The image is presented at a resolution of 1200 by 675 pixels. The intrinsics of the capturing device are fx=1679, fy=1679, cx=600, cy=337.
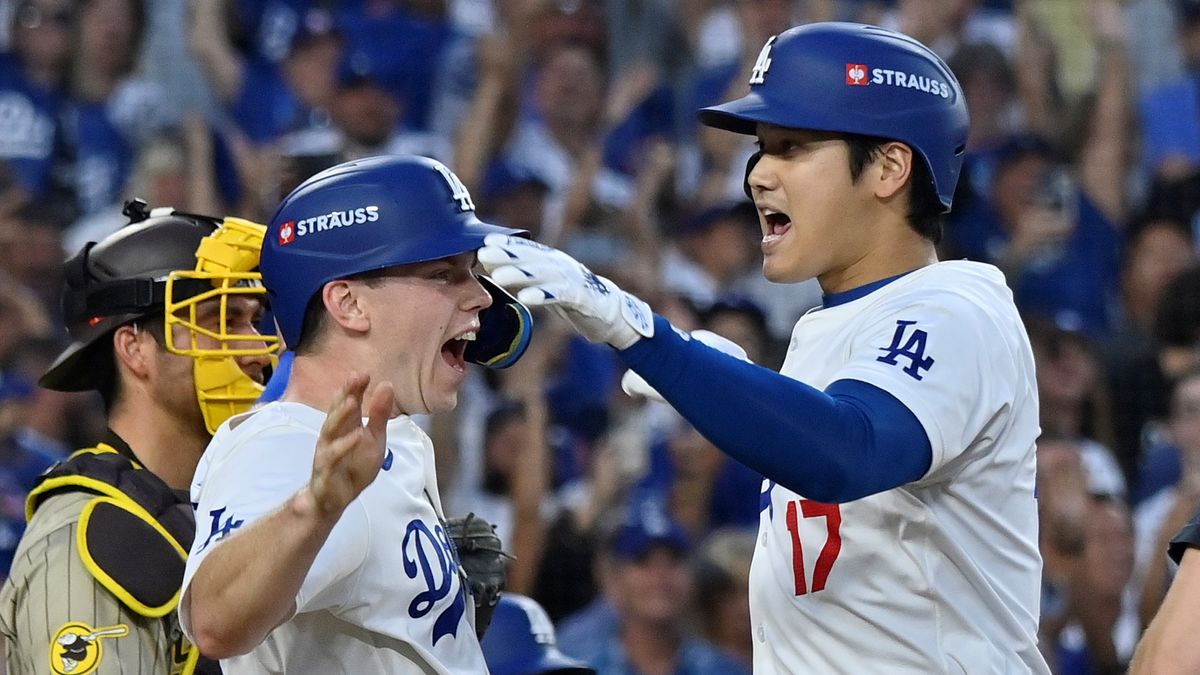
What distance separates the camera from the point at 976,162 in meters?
6.89

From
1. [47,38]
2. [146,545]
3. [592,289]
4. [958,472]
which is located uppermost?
[592,289]

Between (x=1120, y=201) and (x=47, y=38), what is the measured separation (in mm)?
4281

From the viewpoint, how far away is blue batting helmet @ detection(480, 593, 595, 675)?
312cm

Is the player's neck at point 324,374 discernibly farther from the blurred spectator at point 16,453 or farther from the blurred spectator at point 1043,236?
the blurred spectator at point 1043,236

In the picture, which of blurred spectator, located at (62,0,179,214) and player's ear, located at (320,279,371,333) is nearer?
player's ear, located at (320,279,371,333)

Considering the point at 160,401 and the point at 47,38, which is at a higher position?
the point at 160,401

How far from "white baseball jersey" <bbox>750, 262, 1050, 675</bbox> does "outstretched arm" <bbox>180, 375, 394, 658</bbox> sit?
701 millimetres

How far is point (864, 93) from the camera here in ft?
8.34

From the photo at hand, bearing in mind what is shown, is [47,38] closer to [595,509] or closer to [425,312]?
[595,509]

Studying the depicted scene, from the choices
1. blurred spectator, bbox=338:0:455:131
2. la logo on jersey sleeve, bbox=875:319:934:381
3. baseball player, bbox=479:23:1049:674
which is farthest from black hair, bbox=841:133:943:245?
blurred spectator, bbox=338:0:455:131

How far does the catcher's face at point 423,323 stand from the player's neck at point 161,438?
0.74 metres

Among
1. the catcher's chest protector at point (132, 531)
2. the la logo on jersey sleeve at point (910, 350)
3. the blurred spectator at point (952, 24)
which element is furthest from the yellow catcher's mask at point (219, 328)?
the blurred spectator at point (952, 24)

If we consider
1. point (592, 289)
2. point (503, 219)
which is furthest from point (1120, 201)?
point (592, 289)

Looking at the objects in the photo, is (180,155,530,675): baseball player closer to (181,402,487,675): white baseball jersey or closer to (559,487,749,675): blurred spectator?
(181,402,487,675): white baseball jersey
